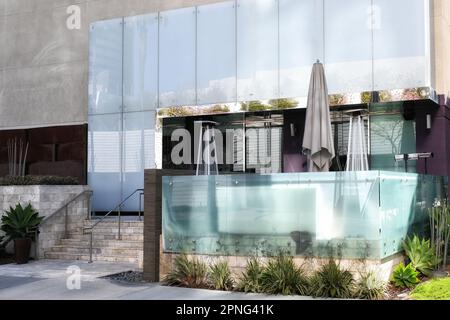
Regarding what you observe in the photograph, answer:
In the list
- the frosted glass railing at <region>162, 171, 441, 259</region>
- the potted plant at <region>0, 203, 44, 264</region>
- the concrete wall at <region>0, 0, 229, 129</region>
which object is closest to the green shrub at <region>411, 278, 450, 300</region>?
the frosted glass railing at <region>162, 171, 441, 259</region>

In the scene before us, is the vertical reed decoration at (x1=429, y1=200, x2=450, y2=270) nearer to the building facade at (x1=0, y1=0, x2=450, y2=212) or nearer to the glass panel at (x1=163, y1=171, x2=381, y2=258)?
the glass panel at (x1=163, y1=171, x2=381, y2=258)

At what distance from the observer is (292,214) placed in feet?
34.7

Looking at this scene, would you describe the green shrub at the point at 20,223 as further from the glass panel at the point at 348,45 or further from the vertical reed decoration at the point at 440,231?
the vertical reed decoration at the point at 440,231

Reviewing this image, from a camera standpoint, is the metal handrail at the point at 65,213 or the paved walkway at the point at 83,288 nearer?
the paved walkway at the point at 83,288

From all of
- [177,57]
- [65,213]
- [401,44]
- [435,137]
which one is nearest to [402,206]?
[435,137]

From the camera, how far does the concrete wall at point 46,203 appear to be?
16.1 metres

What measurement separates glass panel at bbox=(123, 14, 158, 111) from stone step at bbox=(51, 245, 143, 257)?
570 cm

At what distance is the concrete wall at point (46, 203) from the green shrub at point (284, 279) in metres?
8.19

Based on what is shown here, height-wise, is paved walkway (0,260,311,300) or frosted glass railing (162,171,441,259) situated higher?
frosted glass railing (162,171,441,259)

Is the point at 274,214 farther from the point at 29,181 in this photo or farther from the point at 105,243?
the point at 29,181

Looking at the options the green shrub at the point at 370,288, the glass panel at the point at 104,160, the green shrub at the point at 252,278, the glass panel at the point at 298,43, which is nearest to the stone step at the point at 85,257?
the glass panel at the point at 104,160

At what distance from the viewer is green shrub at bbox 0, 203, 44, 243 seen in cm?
1528
